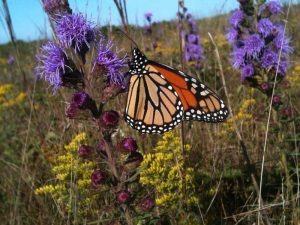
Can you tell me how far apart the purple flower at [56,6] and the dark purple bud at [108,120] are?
549 millimetres

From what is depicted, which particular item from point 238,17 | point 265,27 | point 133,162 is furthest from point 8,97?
point 133,162

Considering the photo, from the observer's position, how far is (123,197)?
1998 millimetres

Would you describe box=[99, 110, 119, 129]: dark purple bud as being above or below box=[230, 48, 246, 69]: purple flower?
below

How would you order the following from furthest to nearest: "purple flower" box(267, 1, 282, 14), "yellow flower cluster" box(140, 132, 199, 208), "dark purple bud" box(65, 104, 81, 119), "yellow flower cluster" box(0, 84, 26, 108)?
"yellow flower cluster" box(0, 84, 26, 108) < "purple flower" box(267, 1, 282, 14) < "yellow flower cluster" box(140, 132, 199, 208) < "dark purple bud" box(65, 104, 81, 119)

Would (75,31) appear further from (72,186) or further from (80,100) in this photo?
(72,186)

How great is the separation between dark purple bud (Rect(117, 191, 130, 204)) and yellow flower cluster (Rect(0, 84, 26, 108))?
3.97 m

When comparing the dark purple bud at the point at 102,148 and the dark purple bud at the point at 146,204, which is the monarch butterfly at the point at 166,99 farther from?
the dark purple bud at the point at 146,204

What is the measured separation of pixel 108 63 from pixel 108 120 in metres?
0.29

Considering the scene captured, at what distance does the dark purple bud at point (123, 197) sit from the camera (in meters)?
2.00

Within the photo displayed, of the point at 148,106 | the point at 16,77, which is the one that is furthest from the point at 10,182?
the point at 16,77

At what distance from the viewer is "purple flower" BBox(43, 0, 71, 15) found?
2111 mm

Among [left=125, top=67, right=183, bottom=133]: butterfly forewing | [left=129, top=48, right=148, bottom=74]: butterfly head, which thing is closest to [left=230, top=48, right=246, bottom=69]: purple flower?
[left=125, top=67, right=183, bottom=133]: butterfly forewing

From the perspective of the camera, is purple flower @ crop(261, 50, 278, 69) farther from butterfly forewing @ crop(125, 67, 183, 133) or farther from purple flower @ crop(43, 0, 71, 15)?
purple flower @ crop(43, 0, 71, 15)

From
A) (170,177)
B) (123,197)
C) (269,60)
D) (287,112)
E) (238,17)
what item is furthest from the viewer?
(238,17)
